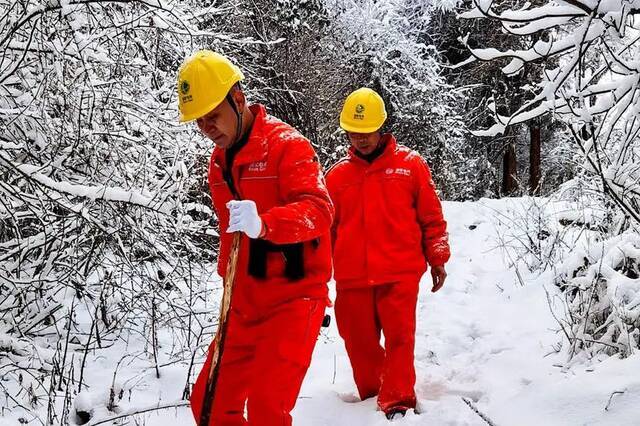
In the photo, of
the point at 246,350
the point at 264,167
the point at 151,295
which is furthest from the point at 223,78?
the point at 151,295

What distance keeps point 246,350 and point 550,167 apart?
2020 cm

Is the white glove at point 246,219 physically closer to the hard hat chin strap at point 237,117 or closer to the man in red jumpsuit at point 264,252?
the man in red jumpsuit at point 264,252

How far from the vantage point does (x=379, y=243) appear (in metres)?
4.46

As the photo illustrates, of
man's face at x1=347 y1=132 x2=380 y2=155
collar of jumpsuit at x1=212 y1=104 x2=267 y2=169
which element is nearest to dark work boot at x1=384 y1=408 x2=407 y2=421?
man's face at x1=347 y1=132 x2=380 y2=155

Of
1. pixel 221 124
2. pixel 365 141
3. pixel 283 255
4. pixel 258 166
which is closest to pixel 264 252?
pixel 283 255

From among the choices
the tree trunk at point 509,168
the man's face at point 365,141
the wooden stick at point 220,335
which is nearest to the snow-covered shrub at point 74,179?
the wooden stick at point 220,335

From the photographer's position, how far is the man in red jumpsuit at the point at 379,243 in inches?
174

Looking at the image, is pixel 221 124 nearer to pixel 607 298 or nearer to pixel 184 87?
pixel 184 87

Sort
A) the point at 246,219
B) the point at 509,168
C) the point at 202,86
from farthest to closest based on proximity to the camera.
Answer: the point at 509,168 < the point at 202,86 < the point at 246,219

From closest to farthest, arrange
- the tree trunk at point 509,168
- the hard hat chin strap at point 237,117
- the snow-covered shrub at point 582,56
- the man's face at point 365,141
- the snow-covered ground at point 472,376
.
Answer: the snow-covered shrub at point 582,56, the hard hat chin strap at point 237,117, the snow-covered ground at point 472,376, the man's face at point 365,141, the tree trunk at point 509,168

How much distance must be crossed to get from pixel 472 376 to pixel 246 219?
2862mm

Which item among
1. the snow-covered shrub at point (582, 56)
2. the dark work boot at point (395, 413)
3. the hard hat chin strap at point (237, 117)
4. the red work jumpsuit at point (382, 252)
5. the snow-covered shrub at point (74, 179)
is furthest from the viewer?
the red work jumpsuit at point (382, 252)

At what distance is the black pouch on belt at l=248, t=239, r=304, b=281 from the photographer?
297cm

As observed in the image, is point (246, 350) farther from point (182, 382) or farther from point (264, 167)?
point (182, 382)
